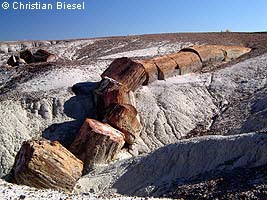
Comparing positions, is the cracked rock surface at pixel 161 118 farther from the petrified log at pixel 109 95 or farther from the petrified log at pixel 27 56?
the petrified log at pixel 27 56

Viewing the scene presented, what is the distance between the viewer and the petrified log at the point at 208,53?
18.9m

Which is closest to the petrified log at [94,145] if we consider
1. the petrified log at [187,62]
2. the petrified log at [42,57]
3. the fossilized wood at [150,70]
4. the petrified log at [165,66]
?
the fossilized wood at [150,70]

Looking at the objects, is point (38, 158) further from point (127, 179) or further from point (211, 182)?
point (211, 182)

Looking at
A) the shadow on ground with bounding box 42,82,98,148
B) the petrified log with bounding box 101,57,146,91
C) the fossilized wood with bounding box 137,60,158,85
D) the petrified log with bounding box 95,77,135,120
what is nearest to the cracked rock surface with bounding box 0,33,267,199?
the shadow on ground with bounding box 42,82,98,148

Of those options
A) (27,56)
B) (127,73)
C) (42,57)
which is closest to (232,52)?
(127,73)

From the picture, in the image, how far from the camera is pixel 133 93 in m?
15.8

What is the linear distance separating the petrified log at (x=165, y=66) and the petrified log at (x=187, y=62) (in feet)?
0.77

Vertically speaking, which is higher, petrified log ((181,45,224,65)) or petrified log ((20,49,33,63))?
petrified log ((181,45,224,65))

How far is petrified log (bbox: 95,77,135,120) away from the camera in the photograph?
1451 centimetres

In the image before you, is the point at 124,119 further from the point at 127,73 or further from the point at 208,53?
the point at 208,53

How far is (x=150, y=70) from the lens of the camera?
16531 millimetres

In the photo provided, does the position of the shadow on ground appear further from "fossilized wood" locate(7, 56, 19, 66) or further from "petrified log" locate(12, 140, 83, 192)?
"fossilized wood" locate(7, 56, 19, 66)

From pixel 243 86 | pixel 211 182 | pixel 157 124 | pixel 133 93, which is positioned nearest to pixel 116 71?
pixel 133 93

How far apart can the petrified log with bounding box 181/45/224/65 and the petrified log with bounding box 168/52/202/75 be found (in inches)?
14.2
